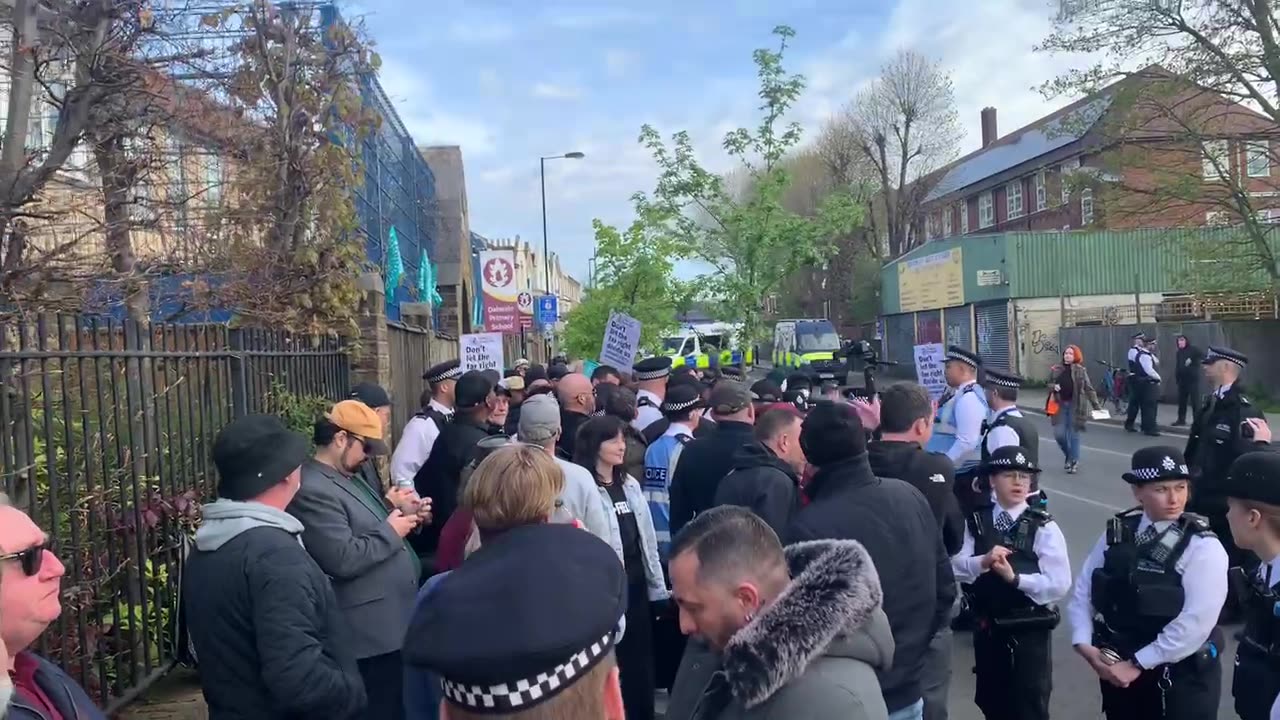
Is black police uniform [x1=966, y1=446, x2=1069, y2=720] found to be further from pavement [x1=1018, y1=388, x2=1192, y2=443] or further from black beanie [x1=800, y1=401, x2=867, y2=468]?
pavement [x1=1018, y1=388, x2=1192, y2=443]

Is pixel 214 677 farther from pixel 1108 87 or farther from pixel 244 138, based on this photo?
pixel 1108 87

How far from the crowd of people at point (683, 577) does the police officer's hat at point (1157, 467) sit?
12mm

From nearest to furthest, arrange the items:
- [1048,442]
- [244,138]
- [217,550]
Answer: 1. [217,550]
2. [244,138]
3. [1048,442]

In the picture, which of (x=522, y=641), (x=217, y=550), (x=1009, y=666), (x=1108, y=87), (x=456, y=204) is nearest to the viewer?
(x=522, y=641)

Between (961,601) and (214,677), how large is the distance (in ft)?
16.8

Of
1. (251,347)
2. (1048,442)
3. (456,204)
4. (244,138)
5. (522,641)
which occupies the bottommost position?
(1048,442)

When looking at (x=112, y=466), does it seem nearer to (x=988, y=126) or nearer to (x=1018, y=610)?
(x=1018, y=610)

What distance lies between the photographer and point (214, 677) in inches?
131

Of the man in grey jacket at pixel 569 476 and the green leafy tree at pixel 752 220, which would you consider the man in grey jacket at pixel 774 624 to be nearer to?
the man in grey jacket at pixel 569 476

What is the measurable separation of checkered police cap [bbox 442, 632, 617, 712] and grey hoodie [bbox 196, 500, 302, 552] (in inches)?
49.9

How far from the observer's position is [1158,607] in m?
3.98

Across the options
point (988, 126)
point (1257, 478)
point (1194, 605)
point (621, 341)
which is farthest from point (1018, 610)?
point (988, 126)

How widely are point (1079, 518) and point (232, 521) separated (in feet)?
34.0

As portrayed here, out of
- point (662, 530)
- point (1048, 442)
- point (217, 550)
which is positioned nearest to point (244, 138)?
point (662, 530)
